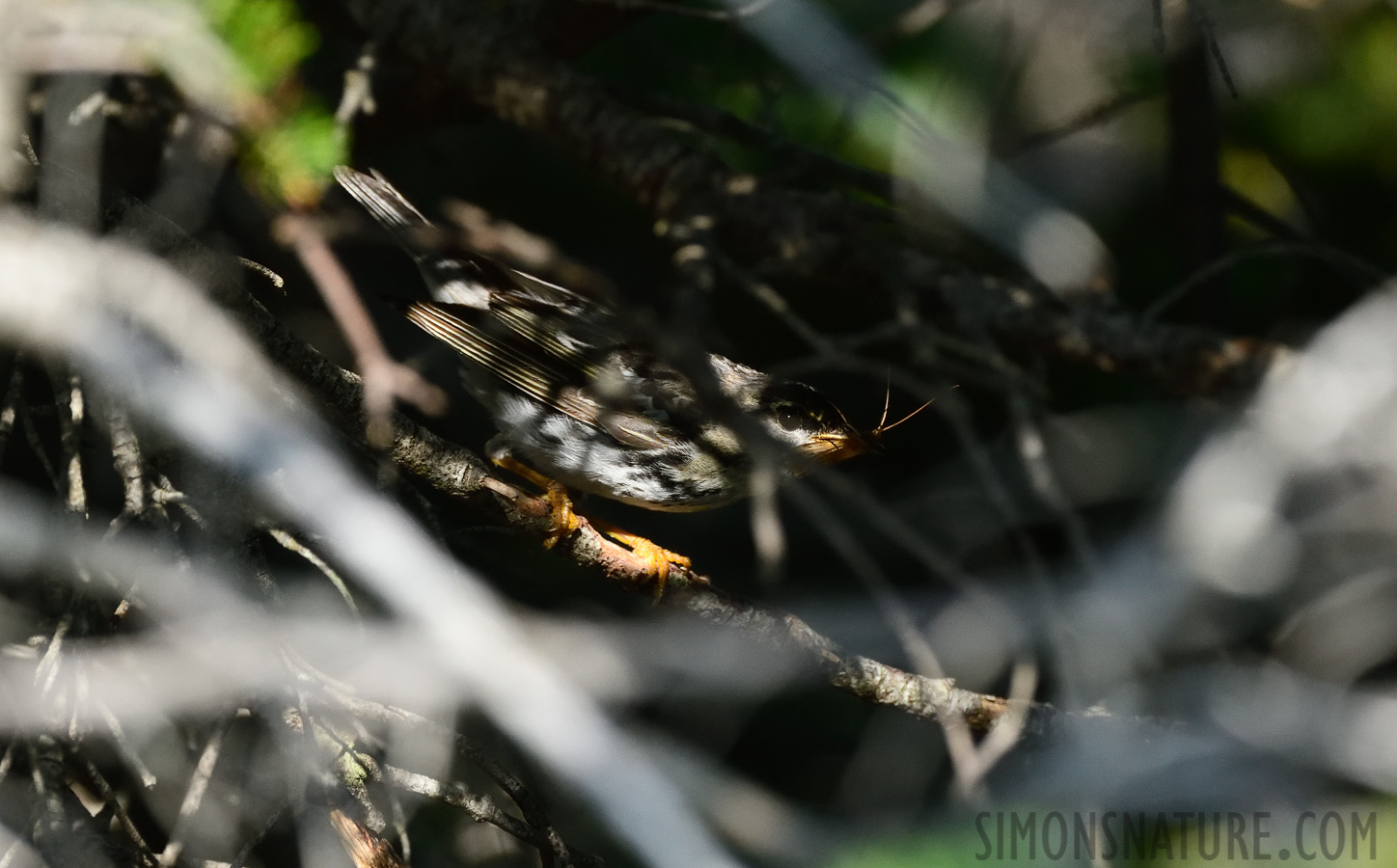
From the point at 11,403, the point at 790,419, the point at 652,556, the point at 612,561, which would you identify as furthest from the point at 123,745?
the point at 790,419

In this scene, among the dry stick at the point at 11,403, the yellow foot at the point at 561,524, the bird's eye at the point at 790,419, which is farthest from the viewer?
the bird's eye at the point at 790,419

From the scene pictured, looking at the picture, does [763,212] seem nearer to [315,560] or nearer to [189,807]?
[315,560]

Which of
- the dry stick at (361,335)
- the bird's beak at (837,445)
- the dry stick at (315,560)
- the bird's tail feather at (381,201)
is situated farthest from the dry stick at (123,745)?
the bird's beak at (837,445)

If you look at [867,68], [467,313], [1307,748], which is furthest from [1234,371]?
[467,313]

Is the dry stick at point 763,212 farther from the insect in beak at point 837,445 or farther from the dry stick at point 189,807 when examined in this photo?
the dry stick at point 189,807

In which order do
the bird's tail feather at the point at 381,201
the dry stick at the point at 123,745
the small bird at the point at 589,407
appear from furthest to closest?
the small bird at the point at 589,407 < the bird's tail feather at the point at 381,201 < the dry stick at the point at 123,745

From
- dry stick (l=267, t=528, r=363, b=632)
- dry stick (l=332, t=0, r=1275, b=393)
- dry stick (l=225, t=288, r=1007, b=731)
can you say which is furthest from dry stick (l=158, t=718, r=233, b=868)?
dry stick (l=332, t=0, r=1275, b=393)
